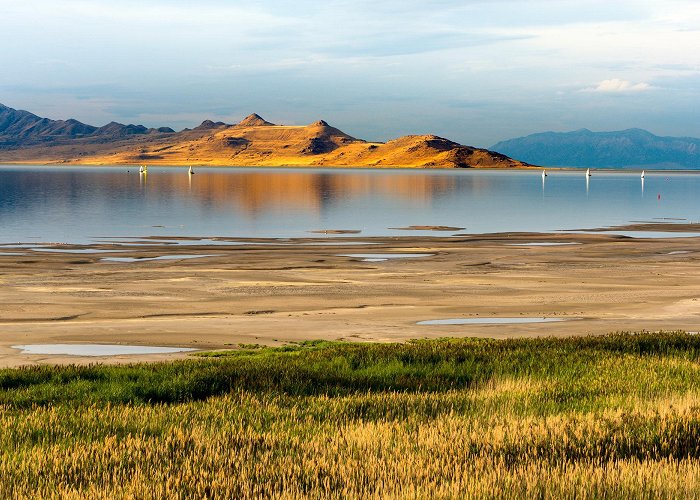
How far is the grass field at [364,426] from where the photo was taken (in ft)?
25.1

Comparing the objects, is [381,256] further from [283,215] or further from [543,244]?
[283,215]

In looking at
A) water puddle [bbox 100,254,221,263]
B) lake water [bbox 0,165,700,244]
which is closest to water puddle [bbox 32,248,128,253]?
water puddle [bbox 100,254,221,263]

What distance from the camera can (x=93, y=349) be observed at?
1978cm

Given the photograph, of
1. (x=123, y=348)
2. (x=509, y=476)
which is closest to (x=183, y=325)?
(x=123, y=348)

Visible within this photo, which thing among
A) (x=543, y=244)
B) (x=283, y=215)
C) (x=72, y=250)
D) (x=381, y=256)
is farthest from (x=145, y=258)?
(x=283, y=215)

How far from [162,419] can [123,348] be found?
981 cm

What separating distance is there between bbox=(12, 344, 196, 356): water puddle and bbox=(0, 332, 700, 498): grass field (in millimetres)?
4003

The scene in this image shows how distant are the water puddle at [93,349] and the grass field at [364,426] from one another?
4.00 metres

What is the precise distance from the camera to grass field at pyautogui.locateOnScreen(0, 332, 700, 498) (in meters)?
7.65

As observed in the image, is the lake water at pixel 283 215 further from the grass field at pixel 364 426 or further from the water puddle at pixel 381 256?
the grass field at pixel 364 426

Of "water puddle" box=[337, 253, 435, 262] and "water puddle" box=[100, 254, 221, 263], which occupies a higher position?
"water puddle" box=[100, 254, 221, 263]

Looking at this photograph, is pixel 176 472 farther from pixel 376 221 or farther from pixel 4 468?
pixel 376 221

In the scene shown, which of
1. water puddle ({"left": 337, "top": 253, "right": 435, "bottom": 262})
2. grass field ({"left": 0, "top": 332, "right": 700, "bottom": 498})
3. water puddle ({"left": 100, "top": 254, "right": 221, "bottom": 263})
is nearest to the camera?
grass field ({"left": 0, "top": 332, "right": 700, "bottom": 498})

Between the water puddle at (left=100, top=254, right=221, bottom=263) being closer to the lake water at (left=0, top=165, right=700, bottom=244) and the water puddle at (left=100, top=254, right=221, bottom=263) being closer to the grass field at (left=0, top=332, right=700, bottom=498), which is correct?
the lake water at (left=0, top=165, right=700, bottom=244)
